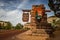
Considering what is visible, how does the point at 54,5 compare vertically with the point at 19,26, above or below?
above

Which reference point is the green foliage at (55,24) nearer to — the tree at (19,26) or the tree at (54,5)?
the tree at (54,5)

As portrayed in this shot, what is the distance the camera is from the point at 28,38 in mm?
3844

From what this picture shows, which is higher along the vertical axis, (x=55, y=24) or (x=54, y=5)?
(x=54, y=5)

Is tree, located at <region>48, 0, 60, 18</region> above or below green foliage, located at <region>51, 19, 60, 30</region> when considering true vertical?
above

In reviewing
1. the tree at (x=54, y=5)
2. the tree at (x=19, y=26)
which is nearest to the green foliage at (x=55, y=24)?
the tree at (x=54, y=5)

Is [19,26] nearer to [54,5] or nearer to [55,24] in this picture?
[55,24]

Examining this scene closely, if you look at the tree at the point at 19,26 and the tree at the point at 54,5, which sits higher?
the tree at the point at 54,5

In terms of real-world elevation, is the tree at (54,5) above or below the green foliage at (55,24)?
above

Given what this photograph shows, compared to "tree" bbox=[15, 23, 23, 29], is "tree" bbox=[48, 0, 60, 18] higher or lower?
higher

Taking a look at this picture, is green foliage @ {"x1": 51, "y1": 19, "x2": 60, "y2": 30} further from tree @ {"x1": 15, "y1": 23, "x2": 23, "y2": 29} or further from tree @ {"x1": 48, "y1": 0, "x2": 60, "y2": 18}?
tree @ {"x1": 15, "y1": 23, "x2": 23, "y2": 29}

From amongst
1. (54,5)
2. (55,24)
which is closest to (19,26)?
(55,24)

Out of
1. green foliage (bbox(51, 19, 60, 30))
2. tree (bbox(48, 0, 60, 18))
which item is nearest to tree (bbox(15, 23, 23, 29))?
green foliage (bbox(51, 19, 60, 30))

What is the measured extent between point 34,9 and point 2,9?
765 millimetres

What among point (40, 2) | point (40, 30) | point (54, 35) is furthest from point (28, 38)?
point (40, 2)
